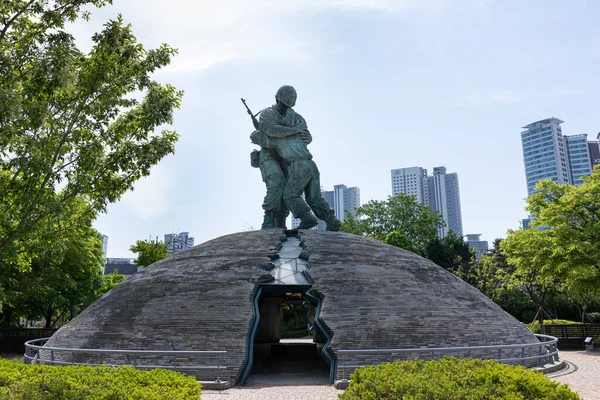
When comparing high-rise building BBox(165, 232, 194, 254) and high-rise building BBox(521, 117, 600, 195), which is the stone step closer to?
high-rise building BBox(165, 232, 194, 254)

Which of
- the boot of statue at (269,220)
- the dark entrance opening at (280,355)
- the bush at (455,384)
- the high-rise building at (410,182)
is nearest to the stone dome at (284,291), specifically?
the dark entrance opening at (280,355)

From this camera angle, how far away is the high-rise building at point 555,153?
12669cm

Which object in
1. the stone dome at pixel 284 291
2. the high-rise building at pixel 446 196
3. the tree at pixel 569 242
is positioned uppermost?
the high-rise building at pixel 446 196

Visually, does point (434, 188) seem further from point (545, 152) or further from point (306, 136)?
point (306, 136)

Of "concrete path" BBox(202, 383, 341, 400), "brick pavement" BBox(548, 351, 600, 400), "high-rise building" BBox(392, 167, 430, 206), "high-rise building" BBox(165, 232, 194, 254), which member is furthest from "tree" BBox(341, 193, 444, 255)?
"high-rise building" BBox(392, 167, 430, 206)

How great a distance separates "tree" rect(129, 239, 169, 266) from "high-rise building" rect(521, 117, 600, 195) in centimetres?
11504

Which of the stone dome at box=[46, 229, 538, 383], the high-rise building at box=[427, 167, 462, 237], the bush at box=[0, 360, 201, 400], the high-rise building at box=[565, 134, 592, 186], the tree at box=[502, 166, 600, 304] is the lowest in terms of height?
the bush at box=[0, 360, 201, 400]

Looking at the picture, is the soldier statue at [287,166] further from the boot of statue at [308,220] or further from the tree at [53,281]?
the tree at [53,281]

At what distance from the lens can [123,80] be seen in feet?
38.5

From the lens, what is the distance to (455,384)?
7.12 m

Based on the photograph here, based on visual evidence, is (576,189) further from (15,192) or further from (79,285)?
(79,285)

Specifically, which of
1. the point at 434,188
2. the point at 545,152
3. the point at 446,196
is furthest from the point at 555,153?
the point at 434,188

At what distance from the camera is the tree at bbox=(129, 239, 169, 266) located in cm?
3509

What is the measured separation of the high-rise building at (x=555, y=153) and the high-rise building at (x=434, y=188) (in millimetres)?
22240
